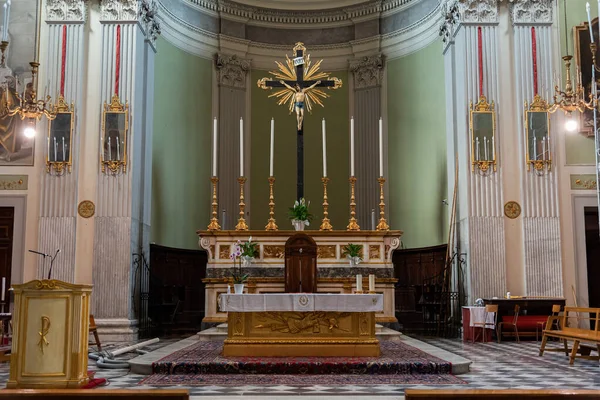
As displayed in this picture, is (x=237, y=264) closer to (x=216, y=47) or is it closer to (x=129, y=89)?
(x=129, y=89)

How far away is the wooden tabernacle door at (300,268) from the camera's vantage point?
10.4 meters

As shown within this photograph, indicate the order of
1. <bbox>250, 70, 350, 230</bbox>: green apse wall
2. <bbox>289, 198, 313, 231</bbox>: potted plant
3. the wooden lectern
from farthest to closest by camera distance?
<bbox>250, 70, 350, 230</bbox>: green apse wall
<bbox>289, 198, 313, 231</bbox>: potted plant
the wooden lectern

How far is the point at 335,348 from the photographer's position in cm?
823

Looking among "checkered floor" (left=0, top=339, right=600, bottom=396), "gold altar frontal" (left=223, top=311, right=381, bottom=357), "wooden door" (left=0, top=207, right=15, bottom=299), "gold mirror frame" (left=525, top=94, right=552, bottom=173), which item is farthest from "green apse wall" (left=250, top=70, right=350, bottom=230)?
"gold altar frontal" (left=223, top=311, right=381, bottom=357)

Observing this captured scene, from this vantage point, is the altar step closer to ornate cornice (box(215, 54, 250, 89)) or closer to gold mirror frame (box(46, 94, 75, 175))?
gold mirror frame (box(46, 94, 75, 175))

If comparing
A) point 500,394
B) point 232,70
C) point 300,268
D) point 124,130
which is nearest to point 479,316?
point 300,268

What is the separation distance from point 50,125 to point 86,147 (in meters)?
0.72

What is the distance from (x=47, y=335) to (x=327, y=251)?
648 centimetres

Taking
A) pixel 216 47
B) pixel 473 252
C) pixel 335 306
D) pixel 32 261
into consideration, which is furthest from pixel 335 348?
pixel 216 47

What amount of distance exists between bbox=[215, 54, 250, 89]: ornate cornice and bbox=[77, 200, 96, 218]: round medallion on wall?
219 inches

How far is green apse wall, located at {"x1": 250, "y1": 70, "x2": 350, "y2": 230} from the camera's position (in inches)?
671

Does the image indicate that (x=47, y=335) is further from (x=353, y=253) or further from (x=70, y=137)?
(x=70, y=137)

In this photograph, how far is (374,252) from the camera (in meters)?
11.9

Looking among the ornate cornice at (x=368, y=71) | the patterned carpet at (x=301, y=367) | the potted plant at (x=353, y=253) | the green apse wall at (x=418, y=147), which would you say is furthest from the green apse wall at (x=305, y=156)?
the patterned carpet at (x=301, y=367)
